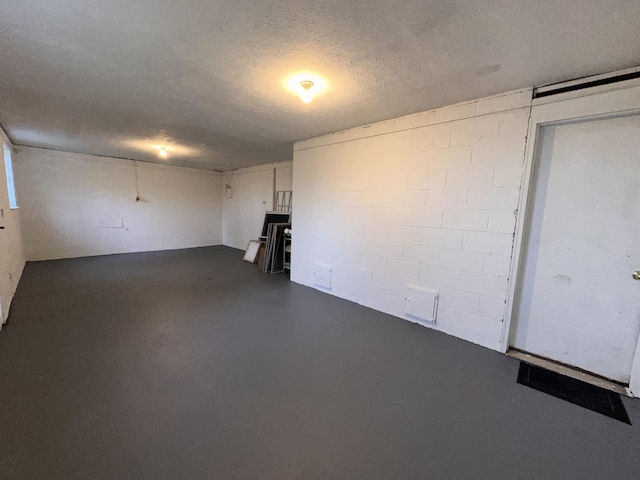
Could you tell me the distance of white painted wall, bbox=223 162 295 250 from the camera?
6371 millimetres

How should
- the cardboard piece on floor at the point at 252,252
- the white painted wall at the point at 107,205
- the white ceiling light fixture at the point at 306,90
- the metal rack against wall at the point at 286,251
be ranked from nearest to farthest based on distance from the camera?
the white ceiling light fixture at the point at 306,90 < the metal rack against wall at the point at 286,251 < the white painted wall at the point at 107,205 < the cardboard piece on floor at the point at 252,252

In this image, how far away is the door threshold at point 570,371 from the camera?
6.53 ft

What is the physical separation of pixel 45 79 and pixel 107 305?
2.48 meters

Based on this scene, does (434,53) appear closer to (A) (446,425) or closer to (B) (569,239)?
(B) (569,239)

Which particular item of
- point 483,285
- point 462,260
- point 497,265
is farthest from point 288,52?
point 483,285

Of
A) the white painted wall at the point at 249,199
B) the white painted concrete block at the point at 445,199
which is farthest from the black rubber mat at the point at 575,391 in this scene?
the white painted wall at the point at 249,199

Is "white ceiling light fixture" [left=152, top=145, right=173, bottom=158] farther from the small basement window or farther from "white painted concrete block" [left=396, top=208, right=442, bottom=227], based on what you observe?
"white painted concrete block" [left=396, top=208, right=442, bottom=227]

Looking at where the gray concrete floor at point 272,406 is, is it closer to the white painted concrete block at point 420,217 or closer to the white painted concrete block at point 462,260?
the white painted concrete block at point 462,260

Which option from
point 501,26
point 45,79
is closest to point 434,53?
point 501,26

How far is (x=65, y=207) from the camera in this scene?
5648 mm

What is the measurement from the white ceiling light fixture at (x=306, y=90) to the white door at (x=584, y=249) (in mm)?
2067

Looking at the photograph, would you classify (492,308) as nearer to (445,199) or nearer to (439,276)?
(439,276)

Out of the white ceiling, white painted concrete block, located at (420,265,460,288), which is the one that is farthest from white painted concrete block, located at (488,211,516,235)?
the white ceiling

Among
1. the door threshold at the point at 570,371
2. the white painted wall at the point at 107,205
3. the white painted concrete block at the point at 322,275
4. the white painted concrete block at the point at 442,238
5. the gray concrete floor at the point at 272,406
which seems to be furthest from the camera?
the white painted wall at the point at 107,205
